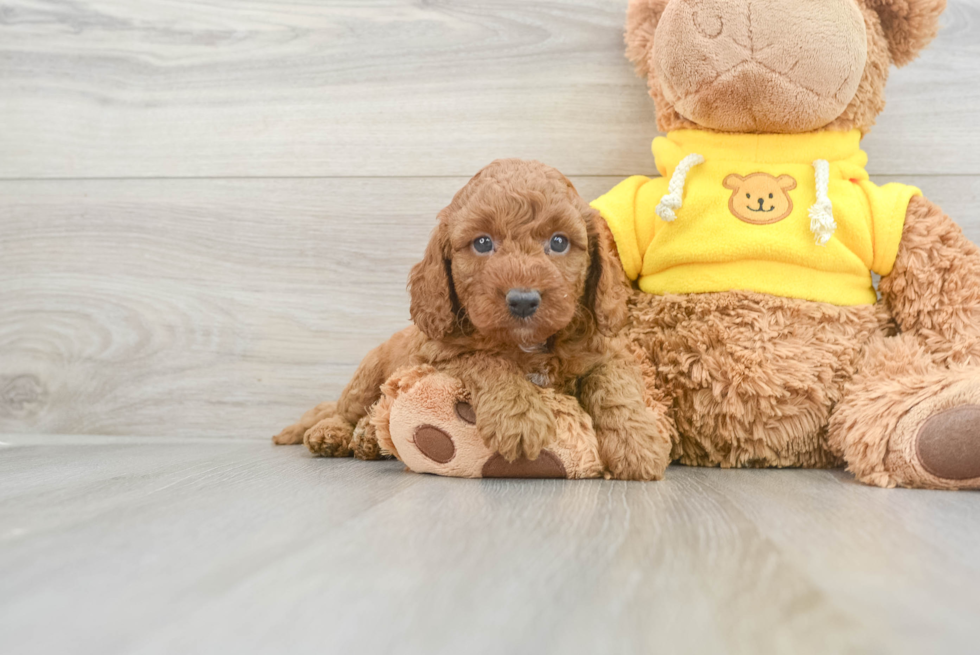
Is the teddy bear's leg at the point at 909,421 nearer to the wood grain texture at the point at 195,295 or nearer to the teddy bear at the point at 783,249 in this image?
the teddy bear at the point at 783,249

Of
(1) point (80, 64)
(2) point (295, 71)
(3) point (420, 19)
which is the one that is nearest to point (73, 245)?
(1) point (80, 64)

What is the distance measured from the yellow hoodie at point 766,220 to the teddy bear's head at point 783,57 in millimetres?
43

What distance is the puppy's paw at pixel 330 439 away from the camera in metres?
1.18

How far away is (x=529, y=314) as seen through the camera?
881 millimetres

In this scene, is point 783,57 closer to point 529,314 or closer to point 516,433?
point 529,314

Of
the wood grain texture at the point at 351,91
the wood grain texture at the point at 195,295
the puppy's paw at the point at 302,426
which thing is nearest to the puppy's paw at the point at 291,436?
the puppy's paw at the point at 302,426

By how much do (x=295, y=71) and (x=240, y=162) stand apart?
0.22 metres

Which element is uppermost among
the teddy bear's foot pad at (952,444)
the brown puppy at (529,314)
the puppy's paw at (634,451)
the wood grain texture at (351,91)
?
the wood grain texture at (351,91)

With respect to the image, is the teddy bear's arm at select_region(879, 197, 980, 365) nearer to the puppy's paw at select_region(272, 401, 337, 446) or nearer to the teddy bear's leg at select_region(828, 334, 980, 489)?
the teddy bear's leg at select_region(828, 334, 980, 489)

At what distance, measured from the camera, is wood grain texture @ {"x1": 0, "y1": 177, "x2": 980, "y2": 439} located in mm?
1456

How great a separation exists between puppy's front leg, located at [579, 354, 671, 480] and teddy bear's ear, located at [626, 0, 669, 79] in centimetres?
56

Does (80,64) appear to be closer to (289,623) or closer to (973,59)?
(289,623)

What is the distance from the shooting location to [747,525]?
700 millimetres

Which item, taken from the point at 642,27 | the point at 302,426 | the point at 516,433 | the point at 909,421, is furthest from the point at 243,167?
the point at 909,421
